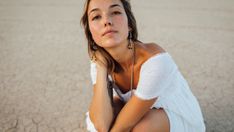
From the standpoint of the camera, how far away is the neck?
159cm

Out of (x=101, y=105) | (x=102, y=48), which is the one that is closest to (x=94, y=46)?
(x=102, y=48)

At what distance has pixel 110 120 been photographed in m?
1.58

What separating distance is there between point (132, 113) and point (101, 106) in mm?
206

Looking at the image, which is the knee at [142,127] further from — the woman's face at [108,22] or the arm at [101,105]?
the woman's face at [108,22]

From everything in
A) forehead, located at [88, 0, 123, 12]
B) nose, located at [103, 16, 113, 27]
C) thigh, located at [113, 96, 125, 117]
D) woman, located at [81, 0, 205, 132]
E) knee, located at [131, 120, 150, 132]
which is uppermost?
forehead, located at [88, 0, 123, 12]

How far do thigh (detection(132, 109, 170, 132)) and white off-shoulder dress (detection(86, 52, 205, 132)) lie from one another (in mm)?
31

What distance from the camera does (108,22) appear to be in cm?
150

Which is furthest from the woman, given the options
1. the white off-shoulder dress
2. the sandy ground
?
the sandy ground

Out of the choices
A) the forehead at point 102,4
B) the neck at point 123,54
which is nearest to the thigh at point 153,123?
the neck at point 123,54

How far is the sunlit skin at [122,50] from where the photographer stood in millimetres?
1478

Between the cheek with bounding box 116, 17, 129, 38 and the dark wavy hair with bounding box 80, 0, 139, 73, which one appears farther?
the dark wavy hair with bounding box 80, 0, 139, 73

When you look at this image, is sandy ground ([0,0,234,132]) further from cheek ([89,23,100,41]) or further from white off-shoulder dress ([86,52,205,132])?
cheek ([89,23,100,41])

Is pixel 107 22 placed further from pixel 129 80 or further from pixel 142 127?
pixel 142 127

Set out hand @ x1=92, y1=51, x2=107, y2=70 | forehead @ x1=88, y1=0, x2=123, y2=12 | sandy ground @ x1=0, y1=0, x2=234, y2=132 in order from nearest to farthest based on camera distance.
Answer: forehead @ x1=88, y1=0, x2=123, y2=12, hand @ x1=92, y1=51, x2=107, y2=70, sandy ground @ x1=0, y1=0, x2=234, y2=132
